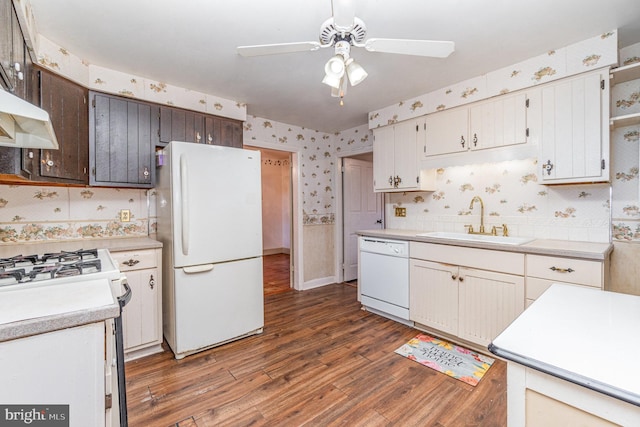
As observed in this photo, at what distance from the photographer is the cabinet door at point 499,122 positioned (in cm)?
229

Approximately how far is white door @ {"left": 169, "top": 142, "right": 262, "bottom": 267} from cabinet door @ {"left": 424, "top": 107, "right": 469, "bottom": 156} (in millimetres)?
1707

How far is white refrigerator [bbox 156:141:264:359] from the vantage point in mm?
2207

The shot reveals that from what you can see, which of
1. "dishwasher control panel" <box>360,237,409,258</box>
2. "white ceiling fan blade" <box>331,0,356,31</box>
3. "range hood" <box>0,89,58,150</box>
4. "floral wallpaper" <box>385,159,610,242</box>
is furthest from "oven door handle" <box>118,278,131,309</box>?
"floral wallpaper" <box>385,159,610,242</box>

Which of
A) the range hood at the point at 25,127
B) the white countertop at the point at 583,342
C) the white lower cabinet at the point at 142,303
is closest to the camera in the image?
the white countertop at the point at 583,342

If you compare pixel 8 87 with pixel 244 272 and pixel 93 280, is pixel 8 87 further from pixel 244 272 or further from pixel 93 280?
pixel 244 272

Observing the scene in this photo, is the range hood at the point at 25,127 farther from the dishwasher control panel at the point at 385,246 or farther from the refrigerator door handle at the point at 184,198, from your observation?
the dishwasher control panel at the point at 385,246

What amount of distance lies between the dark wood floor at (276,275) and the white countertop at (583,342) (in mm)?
3396

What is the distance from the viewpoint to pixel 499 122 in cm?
240

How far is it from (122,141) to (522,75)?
10.8 ft

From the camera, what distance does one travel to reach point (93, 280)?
117cm

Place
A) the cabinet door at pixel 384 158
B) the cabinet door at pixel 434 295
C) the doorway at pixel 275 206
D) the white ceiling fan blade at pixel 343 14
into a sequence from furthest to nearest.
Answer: the doorway at pixel 275 206 → the cabinet door at pixel 384 158 → the cabinet door at pixel 434 295 → the white ceiling fan blade at pixel 343 14

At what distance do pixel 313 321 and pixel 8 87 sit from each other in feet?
8.83

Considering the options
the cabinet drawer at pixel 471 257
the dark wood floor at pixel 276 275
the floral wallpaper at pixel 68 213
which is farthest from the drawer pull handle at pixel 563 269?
the floral wallpaper at pixel 68 213

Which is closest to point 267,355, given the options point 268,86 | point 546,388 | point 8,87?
point 546,388
